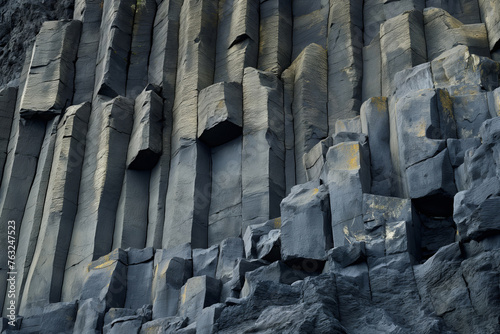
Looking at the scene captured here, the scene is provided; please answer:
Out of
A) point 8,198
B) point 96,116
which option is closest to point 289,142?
Answer: point 96,116

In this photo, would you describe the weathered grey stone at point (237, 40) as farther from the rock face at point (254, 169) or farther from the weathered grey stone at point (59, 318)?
the weathered grey stone at point (59, 318)

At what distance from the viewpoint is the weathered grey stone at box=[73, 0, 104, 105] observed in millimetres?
26547

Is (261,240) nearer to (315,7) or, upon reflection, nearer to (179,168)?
(179,168)

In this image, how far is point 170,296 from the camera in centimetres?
1912

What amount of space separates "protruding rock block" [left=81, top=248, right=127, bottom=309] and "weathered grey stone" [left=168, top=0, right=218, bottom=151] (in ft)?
12.1

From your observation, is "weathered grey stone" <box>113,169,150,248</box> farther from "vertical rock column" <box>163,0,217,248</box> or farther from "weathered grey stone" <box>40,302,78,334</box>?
"weathered grey stone" <box>40,302,78,334</box>

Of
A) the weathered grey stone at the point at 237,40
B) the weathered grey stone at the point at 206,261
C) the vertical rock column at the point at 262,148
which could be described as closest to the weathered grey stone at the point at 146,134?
the weathered grey stone at the point at 237,40

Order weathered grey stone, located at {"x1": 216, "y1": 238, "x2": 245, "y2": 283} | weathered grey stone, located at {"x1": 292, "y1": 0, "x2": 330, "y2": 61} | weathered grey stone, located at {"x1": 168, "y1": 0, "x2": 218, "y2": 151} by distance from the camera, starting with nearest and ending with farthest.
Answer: weathered grey stone, located at {"x1": 216, "y1": 238, "x2": 245, "y2": 283}, weathered grey stone, located at {"x1": 168, "y1": 0, "x2": 218, "y2": 151}, weathered grey stone, located at {"x1": 292, "y1": 0, "x2": 330, "y2": 61}

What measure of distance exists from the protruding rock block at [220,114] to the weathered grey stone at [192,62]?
1.33 ft

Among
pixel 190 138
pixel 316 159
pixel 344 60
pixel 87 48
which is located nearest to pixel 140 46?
pixel 87 48

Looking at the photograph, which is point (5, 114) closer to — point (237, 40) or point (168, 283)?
point (237, 40)

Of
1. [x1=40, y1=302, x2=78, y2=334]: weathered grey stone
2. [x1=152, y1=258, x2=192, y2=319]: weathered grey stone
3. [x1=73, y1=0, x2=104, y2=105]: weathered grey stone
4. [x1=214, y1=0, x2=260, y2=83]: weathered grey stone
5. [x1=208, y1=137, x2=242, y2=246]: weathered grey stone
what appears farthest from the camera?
[x1=73, y1=0, x2=104, y2=105]: weathered grey stone

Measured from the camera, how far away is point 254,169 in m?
21.4

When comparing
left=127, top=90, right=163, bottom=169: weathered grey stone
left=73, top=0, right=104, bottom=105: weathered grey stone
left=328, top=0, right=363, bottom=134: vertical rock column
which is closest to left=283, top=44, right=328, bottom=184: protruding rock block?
left=328, top=0, right=363, bottom=134: vertical rock column
